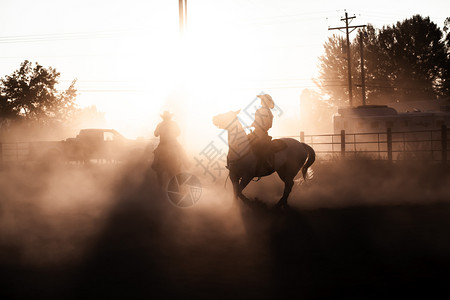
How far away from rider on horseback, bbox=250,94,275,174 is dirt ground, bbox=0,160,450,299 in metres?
0.94

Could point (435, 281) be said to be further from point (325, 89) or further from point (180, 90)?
point (325, 89)

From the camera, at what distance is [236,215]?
10.2 m

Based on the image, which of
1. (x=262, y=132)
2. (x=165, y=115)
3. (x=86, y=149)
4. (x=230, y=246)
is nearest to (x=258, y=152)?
(x=262, y=132)

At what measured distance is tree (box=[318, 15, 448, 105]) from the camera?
199 feet

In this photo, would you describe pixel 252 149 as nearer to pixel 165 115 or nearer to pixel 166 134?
pixel 166 134

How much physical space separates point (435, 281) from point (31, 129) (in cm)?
5314

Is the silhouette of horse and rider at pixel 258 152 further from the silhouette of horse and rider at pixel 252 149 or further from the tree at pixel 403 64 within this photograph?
the tree at pixel 403 64

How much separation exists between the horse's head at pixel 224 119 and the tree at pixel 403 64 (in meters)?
53.1

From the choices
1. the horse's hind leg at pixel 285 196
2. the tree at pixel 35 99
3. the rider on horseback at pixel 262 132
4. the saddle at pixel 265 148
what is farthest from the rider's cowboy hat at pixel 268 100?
the tree at pixel 35 99

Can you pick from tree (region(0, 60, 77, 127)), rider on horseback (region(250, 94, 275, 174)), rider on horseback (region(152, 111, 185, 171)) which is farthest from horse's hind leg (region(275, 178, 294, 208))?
tree (region(0, 60, 77, 127))

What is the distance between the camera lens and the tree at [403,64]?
60731 mm

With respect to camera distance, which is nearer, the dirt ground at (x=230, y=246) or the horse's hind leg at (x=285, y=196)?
the dirt ground at (x=230, y=246)

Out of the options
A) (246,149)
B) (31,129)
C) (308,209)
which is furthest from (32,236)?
(31,129)

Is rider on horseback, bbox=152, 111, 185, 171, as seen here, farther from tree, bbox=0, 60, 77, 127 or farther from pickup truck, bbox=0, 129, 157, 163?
tree, bbox=0, 60, 77, 127
